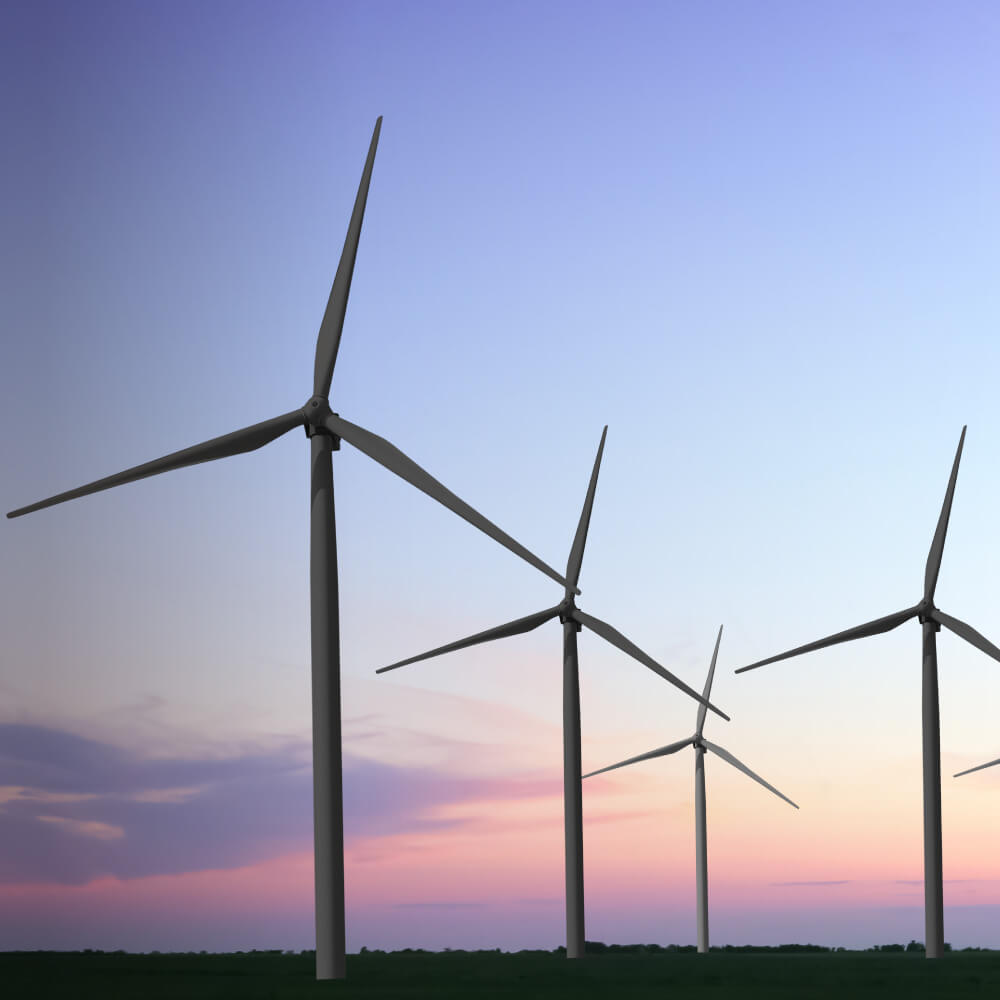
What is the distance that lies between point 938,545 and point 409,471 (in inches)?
1318

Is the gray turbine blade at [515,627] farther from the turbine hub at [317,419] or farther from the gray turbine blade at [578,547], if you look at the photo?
the turbine hub at [317,419]

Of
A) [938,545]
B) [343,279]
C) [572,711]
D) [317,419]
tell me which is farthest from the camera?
A: [938,545]

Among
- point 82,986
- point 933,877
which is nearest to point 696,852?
point 933,877

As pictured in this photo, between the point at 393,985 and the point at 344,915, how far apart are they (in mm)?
3669

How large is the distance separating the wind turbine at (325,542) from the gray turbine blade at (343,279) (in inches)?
2.1

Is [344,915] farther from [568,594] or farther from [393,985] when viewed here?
[568,594]

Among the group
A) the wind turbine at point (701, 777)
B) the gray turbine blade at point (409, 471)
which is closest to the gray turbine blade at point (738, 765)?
the wind turbine at point (701, 777)

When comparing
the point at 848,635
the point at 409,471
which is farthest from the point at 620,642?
the point at 409,471

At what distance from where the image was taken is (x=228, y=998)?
113 ft

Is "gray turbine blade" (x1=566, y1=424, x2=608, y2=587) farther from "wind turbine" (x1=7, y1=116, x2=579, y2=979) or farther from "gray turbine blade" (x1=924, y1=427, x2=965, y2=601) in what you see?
"wind turbine" (x1=7, y1=116, x2=579, y2=979)

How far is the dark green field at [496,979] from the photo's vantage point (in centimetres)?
3716

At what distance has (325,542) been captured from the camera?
43969 mm

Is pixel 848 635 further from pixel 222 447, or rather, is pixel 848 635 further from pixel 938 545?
pixel 222 447

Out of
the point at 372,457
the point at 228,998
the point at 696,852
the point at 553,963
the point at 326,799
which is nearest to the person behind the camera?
the point at 228,998
